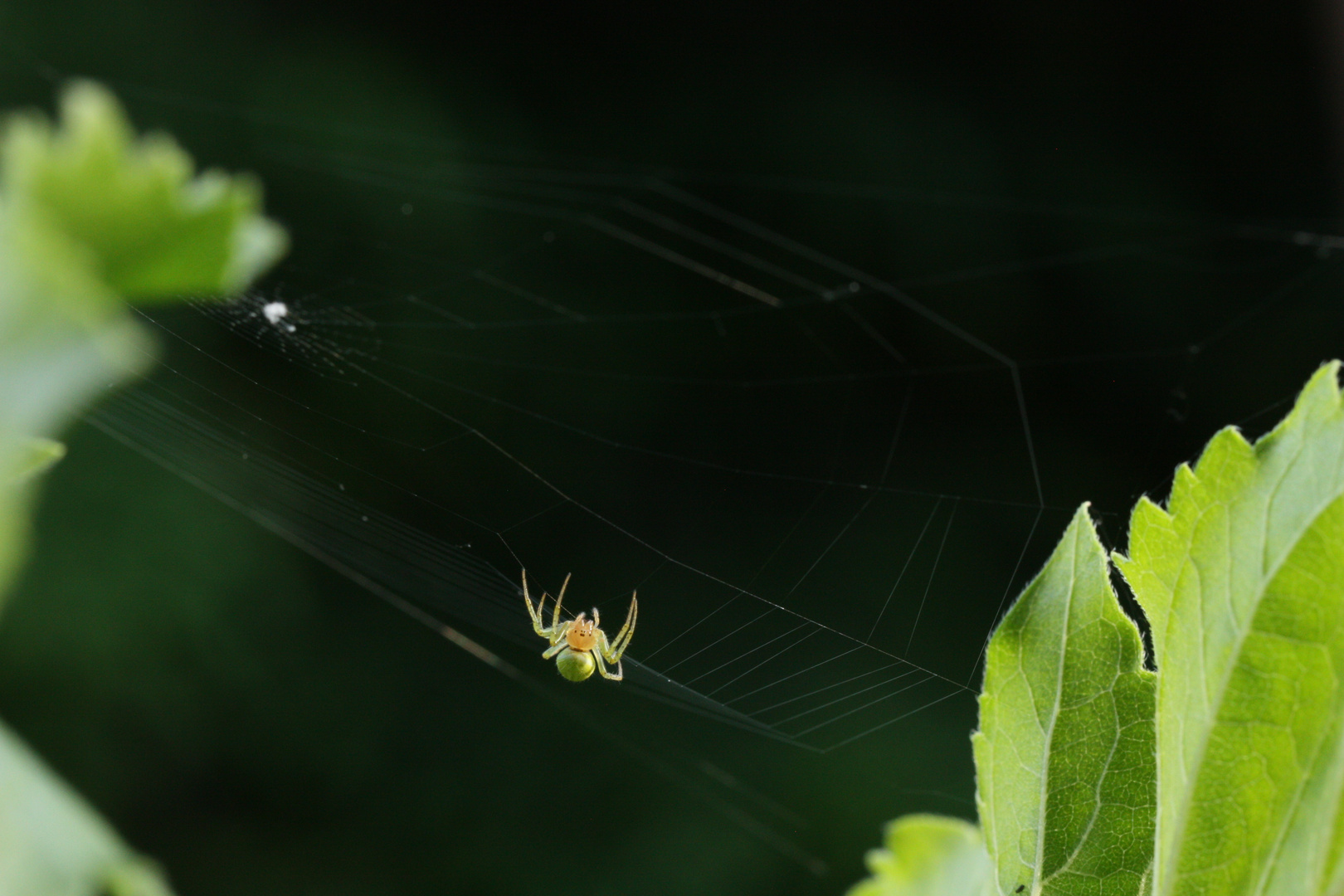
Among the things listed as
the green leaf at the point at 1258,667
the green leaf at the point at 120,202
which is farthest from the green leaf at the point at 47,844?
the green leaf at the point at 1258,667

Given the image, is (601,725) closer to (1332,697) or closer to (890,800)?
(890,800)

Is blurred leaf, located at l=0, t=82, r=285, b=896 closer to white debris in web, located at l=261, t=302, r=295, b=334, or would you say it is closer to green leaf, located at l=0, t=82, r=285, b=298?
green leaf, located at l=0, t=82, r=285, b=298

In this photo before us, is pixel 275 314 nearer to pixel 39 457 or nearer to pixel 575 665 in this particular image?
pixel 575 665

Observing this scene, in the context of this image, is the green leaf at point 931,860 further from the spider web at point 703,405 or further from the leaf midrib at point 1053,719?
the spider web at point 703,405

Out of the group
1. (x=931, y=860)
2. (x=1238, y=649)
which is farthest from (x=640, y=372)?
(x=1238, y=649)

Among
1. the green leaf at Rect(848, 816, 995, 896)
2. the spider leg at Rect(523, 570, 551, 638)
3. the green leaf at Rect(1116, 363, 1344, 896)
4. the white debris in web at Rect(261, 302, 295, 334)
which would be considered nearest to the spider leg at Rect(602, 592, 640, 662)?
the spider leg at Rect(523, 570, 551, 638)

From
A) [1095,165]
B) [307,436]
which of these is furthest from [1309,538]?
[1095,165]

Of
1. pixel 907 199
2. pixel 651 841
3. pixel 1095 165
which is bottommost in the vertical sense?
pixel 651 841
